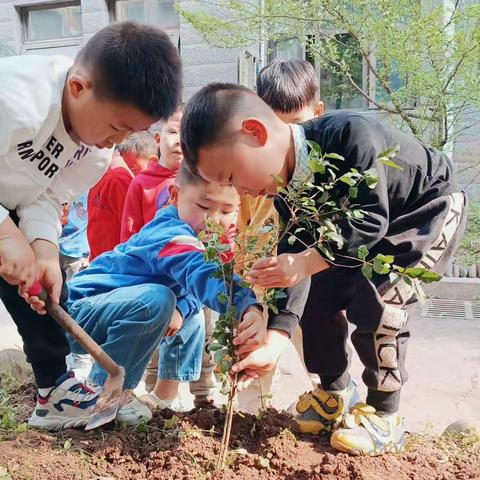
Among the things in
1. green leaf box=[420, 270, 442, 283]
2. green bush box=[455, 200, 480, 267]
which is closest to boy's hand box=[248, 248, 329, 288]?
green leaf box=[420, 270, 442, 283]

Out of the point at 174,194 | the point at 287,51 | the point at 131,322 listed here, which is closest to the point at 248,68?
the point at 287,51

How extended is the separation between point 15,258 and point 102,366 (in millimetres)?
445

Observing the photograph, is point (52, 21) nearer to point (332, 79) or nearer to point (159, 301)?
point (332, 79)

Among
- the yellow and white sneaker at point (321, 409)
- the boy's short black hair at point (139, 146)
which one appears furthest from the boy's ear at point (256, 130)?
the boy's short black hair at point (139, 146)

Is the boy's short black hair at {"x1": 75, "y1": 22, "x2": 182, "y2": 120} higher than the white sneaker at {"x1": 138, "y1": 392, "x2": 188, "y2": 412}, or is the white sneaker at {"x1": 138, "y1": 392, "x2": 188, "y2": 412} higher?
the boy's short black hair at {"x1": 75, "y1": 22, "x2": 182, "y2": 120}

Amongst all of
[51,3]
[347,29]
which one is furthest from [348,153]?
[51,3]

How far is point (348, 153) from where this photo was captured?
5.82ft

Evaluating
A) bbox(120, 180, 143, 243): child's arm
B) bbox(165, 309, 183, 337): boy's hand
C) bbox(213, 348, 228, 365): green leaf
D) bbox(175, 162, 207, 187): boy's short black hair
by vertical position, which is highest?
bbox(175, 162, 207, 187): boy's short black hair

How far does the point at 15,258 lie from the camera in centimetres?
180

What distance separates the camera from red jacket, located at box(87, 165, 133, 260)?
3.36m

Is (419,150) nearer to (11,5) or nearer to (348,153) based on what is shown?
(348,153)

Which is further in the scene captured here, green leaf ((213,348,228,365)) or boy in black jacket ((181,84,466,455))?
boy in black jacket ((181,84,466,455))

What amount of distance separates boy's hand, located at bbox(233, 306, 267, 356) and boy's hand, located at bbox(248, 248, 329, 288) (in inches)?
4.7

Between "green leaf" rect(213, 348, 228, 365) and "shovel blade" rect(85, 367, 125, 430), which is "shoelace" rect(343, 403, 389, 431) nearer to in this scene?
"green leaf" rect(213, 348, 228, 365)
